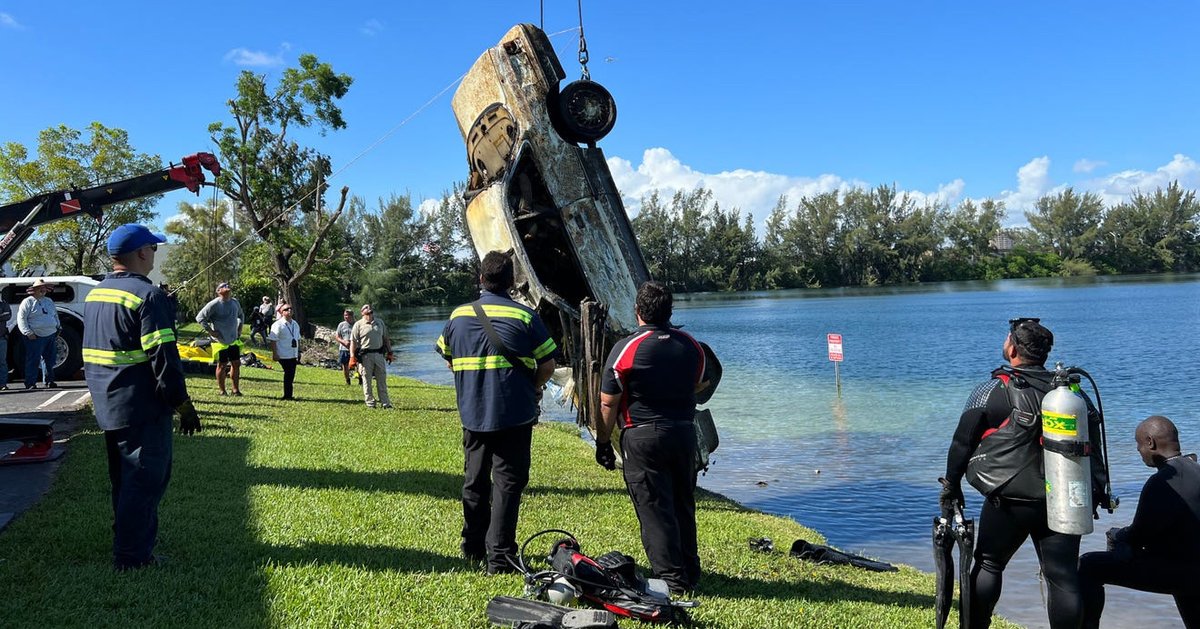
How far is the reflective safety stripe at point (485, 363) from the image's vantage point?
17.6ft

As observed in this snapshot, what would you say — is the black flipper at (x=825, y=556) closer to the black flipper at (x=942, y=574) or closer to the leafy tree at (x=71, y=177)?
the black flipper at (x=942, y=574)

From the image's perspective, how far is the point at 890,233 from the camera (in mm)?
109812

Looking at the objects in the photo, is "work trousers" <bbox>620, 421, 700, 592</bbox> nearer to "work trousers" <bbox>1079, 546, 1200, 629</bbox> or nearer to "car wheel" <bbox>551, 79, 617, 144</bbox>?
"work trousers" <bbox>1079, 546, 1200, 629</bbox>

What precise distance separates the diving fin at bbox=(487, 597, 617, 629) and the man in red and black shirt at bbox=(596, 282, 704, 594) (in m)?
0.90

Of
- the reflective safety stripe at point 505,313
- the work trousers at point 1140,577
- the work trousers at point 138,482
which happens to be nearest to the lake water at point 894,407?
the work trousers at point 1140,577

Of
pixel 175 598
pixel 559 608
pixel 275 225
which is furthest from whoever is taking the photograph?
pixel 275 225

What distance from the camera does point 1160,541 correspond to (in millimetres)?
4660

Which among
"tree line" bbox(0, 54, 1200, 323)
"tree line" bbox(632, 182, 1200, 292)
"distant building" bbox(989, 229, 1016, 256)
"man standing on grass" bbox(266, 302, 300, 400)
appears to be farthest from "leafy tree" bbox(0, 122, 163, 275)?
"distant building" bbox(989, 229, 1016, 256)

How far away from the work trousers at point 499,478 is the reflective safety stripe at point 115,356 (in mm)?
1931

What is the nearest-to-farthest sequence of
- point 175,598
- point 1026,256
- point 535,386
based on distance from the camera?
point 175,598 → point 535,386 → point 1026,256

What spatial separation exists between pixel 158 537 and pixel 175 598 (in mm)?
1328

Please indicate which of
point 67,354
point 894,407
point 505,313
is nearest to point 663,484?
point 505,313

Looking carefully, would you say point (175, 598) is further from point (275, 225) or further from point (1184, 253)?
point (1184, 253)

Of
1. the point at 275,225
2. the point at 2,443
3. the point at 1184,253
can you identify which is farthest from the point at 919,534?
the point at 1184,253
